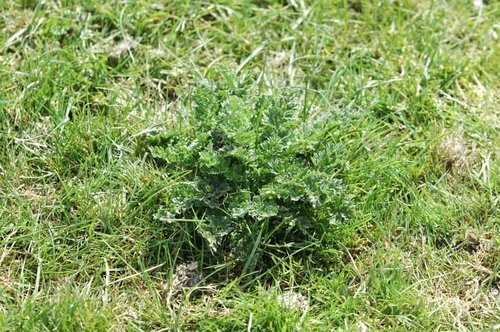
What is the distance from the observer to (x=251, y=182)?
10.9ft

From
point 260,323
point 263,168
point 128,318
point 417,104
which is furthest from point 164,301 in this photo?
point 417,104

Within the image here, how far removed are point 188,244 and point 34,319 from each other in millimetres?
689

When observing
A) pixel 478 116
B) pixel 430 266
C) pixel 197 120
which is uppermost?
pixel 197 120

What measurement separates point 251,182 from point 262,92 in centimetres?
70

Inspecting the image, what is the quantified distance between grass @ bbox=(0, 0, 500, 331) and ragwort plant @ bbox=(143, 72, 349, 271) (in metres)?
0.08

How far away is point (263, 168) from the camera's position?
3285 mm

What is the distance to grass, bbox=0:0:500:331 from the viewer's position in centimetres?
314

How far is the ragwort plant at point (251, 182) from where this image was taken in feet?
10.6

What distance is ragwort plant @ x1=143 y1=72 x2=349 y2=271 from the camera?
3.22 metres

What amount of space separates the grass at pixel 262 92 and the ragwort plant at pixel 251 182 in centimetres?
8

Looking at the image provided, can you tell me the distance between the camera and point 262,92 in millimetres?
3889

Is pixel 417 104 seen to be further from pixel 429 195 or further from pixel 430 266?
pixel 430 266

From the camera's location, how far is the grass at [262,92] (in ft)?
10.3

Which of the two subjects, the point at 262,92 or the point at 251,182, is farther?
the point at 262,92
